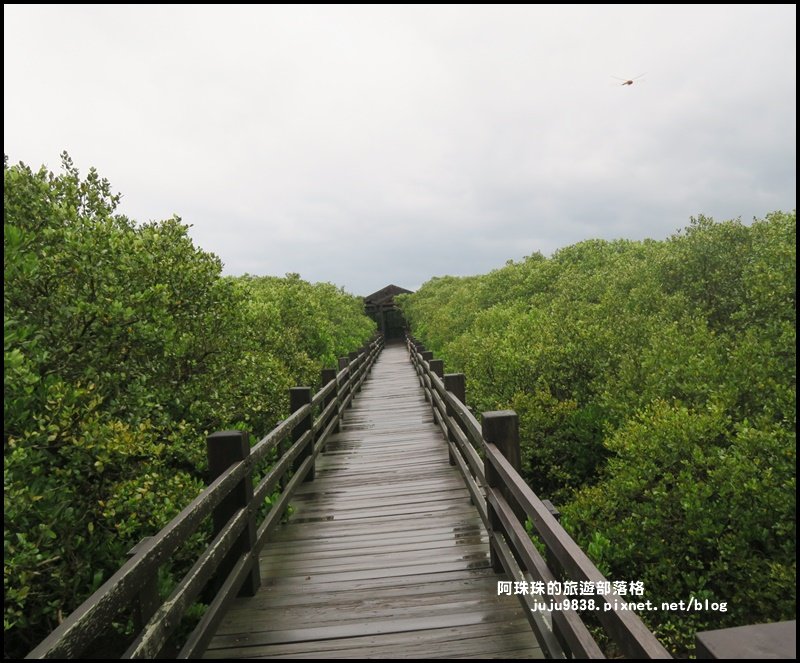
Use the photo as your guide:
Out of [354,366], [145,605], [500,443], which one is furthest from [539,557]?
[354,366]

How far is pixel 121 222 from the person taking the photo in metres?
6.46

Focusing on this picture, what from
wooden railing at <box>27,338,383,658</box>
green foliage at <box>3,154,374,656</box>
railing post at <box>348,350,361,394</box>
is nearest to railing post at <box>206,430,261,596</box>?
wooden railing at <box>27,338,383,658</box>

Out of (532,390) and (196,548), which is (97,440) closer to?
(196,548)

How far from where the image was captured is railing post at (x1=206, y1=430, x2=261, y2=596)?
3.59 m

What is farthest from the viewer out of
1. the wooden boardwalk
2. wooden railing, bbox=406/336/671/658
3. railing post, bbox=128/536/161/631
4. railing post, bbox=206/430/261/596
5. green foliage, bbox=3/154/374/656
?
railing post, bbox=206/430/261/596

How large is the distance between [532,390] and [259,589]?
229 inches

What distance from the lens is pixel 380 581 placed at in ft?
13.0

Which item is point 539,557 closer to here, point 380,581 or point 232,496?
point 380,581

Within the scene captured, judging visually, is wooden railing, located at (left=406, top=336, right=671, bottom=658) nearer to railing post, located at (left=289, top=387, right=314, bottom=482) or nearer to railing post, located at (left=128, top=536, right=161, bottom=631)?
railing post, located at (left=128, top=536, right=161, bottom=631)

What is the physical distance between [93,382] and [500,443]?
3.14 metres

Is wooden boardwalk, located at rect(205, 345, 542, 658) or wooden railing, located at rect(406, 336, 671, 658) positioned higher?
wooden railing, located at rect(406, 336, 671, 658)

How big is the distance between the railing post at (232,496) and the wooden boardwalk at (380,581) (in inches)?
11.7

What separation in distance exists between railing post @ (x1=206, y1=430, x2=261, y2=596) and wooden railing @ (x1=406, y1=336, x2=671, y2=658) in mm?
1678


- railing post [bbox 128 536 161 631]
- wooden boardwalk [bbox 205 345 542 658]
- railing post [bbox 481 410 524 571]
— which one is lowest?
wooden boardwalk [bbox 205 345 542 658]
